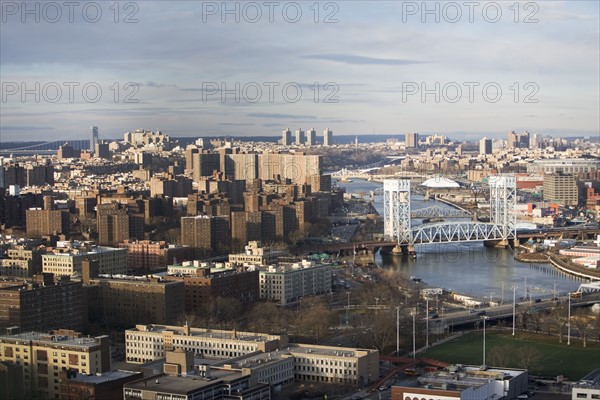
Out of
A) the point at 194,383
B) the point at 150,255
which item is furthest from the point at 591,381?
the point at 150,255

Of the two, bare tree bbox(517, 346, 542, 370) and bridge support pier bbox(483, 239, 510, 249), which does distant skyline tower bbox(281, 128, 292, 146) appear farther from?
bare tree bbox(517, 346, 542, 370)

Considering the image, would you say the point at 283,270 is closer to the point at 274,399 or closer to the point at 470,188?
the point at 274,399

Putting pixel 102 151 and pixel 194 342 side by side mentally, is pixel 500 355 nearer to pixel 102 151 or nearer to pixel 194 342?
pixel 194 342

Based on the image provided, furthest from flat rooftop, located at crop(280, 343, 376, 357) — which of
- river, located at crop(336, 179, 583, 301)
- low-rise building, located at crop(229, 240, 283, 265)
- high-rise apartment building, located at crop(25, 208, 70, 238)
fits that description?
high-rise apartment building, located at crop(25, 208, 70, 238)

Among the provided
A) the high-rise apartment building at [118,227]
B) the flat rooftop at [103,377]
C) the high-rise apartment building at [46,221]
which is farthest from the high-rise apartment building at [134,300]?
the high-rise apartment building at [46,221]

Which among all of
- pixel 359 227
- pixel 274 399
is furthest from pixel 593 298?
pixel 359 227

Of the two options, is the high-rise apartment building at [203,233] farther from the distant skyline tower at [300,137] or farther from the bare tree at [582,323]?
the distant skyline tower at [300,137]
